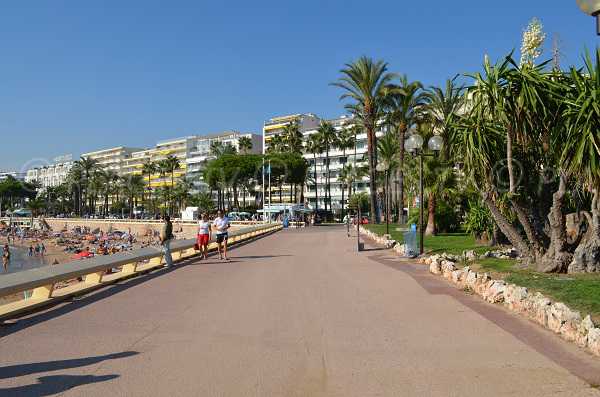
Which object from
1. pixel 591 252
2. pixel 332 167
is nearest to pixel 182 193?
pixel 332 167

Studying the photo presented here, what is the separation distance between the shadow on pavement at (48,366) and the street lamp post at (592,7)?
18.0 ft

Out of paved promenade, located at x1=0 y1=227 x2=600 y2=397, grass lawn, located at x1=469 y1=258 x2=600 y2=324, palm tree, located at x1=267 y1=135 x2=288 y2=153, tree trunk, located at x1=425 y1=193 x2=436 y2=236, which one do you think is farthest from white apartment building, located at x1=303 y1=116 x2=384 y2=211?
paved promenade, located at x1=0 y1=227 x2=600 y2=397

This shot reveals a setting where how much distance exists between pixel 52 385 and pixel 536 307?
605cm

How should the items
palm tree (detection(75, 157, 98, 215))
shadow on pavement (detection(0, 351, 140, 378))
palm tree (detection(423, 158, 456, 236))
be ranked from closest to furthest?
shadow on pavement (detection(0, 351, 140, 378)) → palm tree (detection(423, 158, 456, 236)) → palm tree (detection(75, 157, 98, 215))

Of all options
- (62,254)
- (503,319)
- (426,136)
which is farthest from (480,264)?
(62,254)

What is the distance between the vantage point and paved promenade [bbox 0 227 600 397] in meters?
4.79

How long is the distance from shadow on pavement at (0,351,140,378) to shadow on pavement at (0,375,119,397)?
→ 282 millimetres

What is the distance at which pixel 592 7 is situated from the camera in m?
4.54

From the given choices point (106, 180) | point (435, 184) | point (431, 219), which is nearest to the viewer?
point (435, 184)

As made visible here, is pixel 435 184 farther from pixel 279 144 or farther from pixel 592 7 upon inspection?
pixel 279 144

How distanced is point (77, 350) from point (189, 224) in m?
69.2

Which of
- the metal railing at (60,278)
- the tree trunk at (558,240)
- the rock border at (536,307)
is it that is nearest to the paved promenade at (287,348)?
the rock border at (536,307)

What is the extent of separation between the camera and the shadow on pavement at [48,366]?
16.9 ft

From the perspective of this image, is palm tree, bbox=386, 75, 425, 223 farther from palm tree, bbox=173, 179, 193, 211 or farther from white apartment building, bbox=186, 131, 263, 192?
white apartment building, bbox=186, 131, 263, 192
